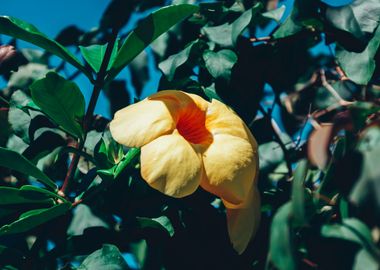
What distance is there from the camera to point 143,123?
0.95 meters

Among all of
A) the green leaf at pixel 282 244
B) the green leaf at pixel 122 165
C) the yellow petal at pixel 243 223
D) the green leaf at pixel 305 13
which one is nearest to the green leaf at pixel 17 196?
the green leaf at pixel 122 165

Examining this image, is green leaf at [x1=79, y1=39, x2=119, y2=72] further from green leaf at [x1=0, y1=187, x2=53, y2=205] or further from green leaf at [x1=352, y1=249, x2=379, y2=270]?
green leaf at [x1=352, y1=249, x2=379, y2=270]

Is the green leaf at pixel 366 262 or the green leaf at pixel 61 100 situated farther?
the green leaf at pixel 61 100

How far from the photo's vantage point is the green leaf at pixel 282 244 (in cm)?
60

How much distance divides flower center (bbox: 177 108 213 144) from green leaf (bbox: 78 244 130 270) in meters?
0.26

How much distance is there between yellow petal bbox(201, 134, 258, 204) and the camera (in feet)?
3.02

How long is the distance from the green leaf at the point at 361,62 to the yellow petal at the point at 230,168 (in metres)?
0.36

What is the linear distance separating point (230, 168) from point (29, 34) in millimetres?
491

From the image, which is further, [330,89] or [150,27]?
[330,89]

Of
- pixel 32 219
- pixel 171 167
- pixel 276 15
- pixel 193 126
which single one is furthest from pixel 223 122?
pixel 276 15

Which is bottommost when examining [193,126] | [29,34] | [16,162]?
[193,126]

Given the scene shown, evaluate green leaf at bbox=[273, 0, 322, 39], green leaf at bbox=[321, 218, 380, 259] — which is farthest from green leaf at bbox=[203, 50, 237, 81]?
green leaf at bbox=[321, 218, 380, 259]

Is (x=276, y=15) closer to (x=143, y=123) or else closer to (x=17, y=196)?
(x=143, y=123)

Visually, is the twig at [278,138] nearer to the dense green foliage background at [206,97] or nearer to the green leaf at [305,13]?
A: the dense green foliage background at [206,97]
